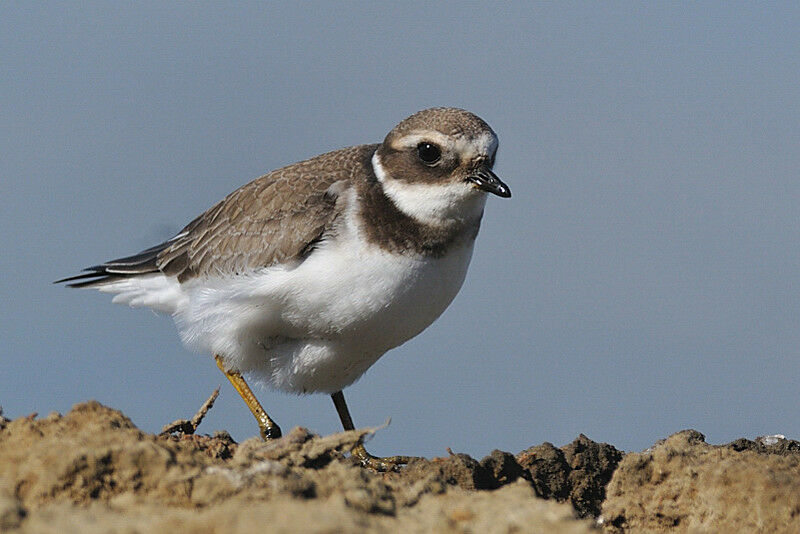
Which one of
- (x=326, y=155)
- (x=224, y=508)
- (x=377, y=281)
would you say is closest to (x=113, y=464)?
(x=224, y=508)

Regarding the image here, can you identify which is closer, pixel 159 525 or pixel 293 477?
pixel 159 525

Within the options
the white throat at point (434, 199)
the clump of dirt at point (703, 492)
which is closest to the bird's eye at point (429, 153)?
the white throat at point (434, 199)

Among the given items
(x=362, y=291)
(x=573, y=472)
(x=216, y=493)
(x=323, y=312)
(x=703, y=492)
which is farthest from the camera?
(x=323, y=312)

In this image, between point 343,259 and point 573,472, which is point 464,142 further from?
point 573,472

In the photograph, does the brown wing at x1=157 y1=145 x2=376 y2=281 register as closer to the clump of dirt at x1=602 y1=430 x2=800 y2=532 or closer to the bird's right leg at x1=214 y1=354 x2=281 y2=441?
the bird's right leg at x1=214 y1=354 x2=281 y2=441

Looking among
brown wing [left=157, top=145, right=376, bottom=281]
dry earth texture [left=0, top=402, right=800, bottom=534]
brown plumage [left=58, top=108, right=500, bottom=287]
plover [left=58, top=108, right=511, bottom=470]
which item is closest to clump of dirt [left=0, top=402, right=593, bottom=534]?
dry earth texture [left=0, top=402, right=800, bottom=534]

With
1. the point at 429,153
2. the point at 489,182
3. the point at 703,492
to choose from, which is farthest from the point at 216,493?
the point at 429,153

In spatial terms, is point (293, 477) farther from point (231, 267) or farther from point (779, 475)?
point (231, 267)
